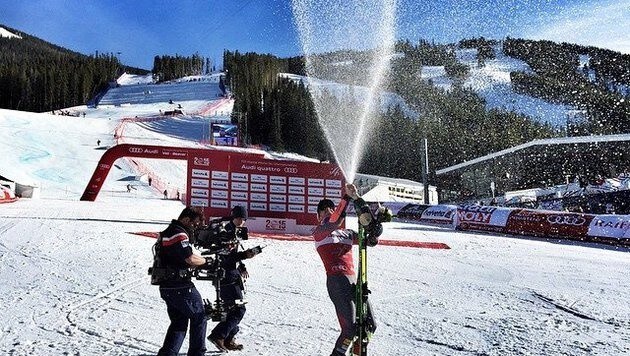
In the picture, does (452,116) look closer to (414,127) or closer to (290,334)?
(414,127)

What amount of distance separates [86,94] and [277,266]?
119 m

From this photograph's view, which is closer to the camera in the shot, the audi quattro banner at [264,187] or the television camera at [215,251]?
the television camera at [215,251]

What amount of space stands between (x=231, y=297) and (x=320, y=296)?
315 centimetres

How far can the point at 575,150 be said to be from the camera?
139 feet

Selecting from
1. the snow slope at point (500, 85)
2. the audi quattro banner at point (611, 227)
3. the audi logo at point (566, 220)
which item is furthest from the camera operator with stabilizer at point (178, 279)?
the snow slope at point (500, 85)

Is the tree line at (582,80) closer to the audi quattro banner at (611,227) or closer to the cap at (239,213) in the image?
the audi quattro banner at (611,227)

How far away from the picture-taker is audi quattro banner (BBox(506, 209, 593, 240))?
19.9 meters

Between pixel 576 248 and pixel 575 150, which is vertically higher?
pixel 575 150

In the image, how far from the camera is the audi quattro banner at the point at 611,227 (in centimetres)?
1841

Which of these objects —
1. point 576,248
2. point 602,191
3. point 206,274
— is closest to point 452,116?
point 602,191

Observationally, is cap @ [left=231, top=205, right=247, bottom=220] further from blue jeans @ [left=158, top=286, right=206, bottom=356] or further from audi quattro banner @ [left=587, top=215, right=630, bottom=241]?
audi quattro banner @ [left=587, top=215, right=630, bottom=241]

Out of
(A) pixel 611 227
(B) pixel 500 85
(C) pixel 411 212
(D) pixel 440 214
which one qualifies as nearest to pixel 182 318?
(A) pixel 611 227

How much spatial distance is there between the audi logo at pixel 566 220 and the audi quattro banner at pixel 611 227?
1.47ft

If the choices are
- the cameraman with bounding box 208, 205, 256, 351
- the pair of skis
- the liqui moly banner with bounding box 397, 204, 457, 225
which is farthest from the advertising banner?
the pair of skis
